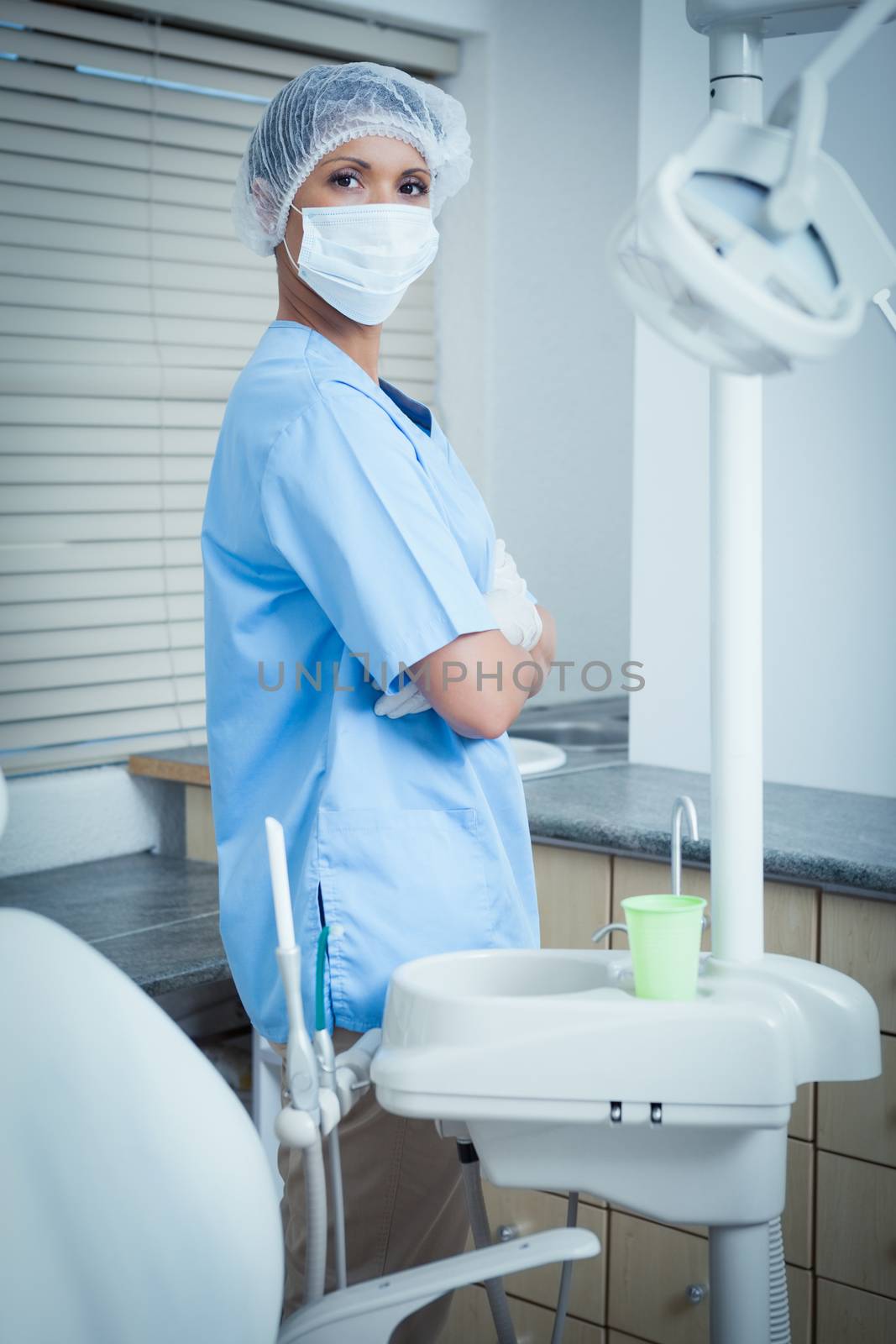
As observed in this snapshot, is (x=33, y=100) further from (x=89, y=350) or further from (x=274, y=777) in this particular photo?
(x=274, y=777)

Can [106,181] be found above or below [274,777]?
above

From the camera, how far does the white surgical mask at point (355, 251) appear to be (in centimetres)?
127

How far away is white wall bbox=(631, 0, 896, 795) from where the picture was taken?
78.0 inches

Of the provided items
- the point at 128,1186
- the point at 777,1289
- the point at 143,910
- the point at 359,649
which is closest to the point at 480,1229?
the point at 777,1289

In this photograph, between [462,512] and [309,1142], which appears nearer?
[309,1142]

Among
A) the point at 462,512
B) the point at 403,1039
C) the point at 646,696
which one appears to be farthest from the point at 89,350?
the point at 403,1039

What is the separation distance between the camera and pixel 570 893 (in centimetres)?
187

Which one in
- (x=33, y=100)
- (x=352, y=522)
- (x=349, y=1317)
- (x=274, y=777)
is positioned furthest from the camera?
(x=33, y=100)

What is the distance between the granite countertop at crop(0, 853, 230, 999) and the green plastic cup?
966mm

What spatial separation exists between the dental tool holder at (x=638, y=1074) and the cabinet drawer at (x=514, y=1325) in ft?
3.47

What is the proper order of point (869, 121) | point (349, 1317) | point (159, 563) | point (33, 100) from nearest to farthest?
1. point (349, 1317)
2. point (869, 121)
3. point (33, 100)
4. point (159, 563)

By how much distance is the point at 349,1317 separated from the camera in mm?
913

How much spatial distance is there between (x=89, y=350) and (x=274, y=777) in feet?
4.19

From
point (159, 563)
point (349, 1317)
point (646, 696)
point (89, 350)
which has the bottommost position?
point (349, 1317)
